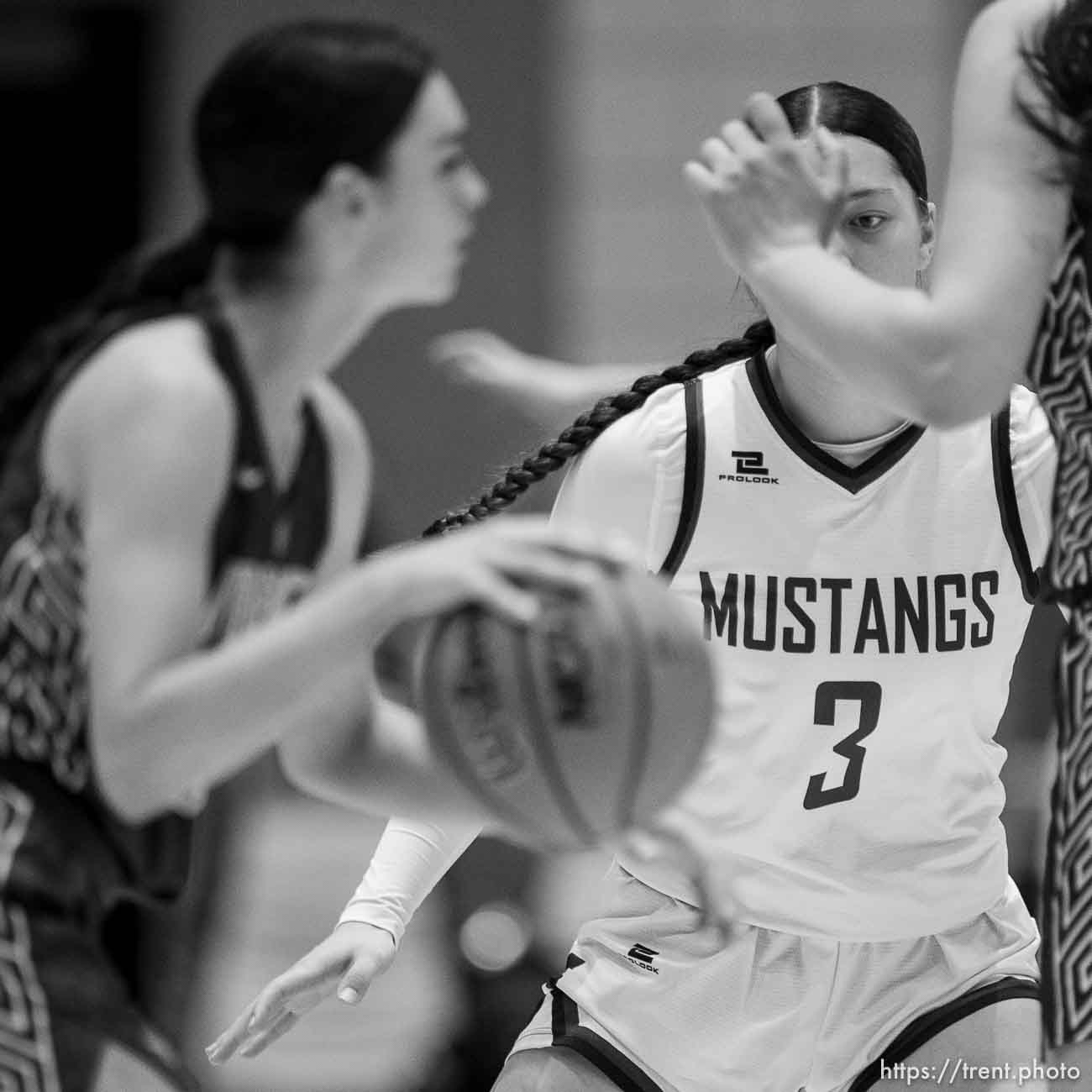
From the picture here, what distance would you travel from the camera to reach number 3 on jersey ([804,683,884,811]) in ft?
9.37

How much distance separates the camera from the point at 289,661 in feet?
6.89

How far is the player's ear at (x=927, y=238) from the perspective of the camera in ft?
9.68

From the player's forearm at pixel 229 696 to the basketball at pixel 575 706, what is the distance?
12 centimetres

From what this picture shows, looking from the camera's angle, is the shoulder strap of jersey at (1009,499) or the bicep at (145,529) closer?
the bicep at (145,529)

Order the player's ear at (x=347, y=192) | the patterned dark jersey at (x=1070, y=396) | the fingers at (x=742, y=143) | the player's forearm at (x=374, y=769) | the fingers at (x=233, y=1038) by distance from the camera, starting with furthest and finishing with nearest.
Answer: the player's ear at (x=347, y=192) → the fingers at (x=233, y=1038) → the player's forearm at (x=374, y=769) → the fingers at (x=742, y=143) → the patterned dark jersey at (x=1070, y=396)

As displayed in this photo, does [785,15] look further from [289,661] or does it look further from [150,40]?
[289,661]

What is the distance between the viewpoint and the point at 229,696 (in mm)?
2129

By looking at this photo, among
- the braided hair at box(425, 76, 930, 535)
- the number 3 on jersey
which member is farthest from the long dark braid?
the number 3 on jersey

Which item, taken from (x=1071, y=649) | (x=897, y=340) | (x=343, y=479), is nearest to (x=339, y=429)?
(x=343, y=479)

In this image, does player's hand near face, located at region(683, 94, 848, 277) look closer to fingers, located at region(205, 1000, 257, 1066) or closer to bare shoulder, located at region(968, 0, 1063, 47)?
bare shoulder, located at region(968, 0, 1063, 47)

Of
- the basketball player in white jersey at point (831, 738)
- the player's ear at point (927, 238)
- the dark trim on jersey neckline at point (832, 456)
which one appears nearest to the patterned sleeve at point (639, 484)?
the basketball player in white jersey at point (831, 738)

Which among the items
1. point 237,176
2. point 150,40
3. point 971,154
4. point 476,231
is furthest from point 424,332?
point 971,154

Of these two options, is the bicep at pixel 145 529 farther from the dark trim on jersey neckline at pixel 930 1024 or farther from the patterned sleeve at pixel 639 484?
the dark trim on jersey neckline at pixel 930 1024

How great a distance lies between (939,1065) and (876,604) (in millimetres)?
626
